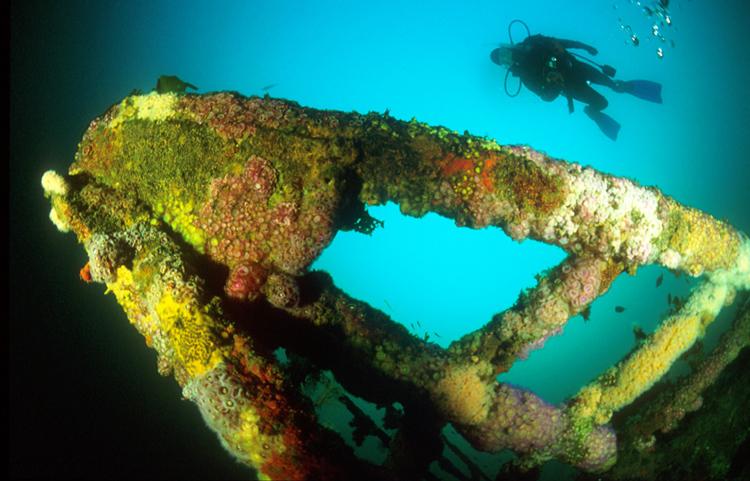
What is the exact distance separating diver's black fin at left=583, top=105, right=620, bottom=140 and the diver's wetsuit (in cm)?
20

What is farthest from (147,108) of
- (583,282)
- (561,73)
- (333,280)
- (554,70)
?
(561,73)

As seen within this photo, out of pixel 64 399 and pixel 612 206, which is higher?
pixel 612 206

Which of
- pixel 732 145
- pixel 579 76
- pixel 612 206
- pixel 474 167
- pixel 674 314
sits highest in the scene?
pixel 732 145

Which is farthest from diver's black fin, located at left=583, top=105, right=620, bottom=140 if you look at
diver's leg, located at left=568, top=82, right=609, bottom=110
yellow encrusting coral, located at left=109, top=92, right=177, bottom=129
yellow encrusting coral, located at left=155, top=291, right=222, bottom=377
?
yellow encrusting coral, located at left=155, top=291, right=222, bottom=377

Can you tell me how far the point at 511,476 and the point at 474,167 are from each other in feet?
14.9

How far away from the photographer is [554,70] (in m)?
10.9

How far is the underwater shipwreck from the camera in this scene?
3283 millimetres

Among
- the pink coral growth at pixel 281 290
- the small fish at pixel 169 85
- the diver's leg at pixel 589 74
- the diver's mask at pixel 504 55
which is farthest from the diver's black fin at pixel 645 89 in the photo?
the small fish at pixel 169 85

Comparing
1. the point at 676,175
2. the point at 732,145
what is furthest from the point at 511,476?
the point at 676,175

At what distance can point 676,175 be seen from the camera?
200 ft

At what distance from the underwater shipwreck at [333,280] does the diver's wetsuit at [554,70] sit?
273 inches

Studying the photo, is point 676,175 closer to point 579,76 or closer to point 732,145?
point 732,145

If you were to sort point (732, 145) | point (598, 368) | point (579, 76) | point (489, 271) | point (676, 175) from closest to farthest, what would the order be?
point (579, 76) → point (598, 368) → point (732, 145) → point (676, 175) → point (489, 271)

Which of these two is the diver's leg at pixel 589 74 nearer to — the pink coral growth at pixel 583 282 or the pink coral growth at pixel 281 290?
the pink coral growth at pixel 583 282
